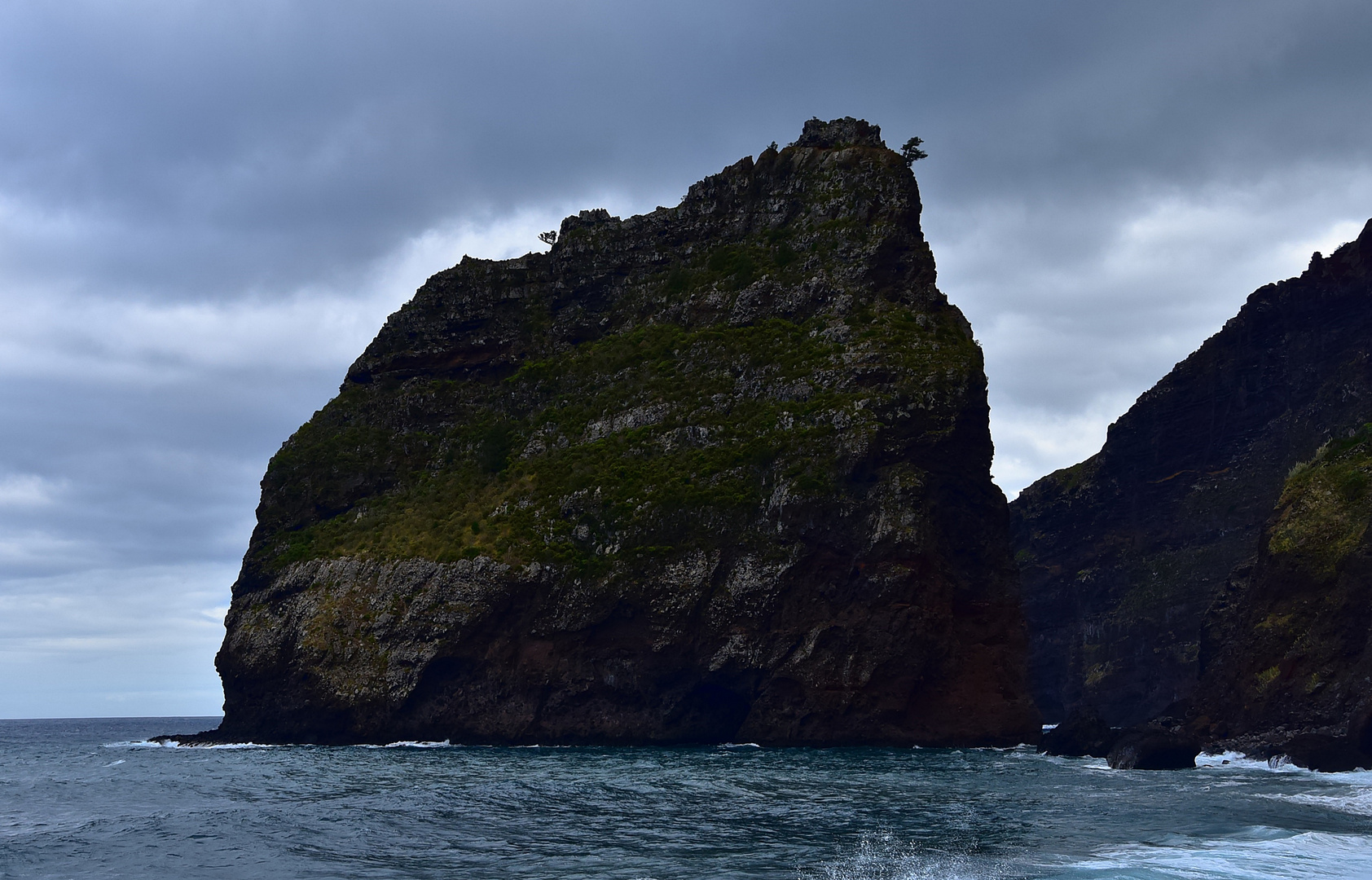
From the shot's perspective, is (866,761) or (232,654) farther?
(232,654)

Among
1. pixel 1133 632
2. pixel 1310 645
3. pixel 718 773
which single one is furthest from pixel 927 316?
pixel 1133 632

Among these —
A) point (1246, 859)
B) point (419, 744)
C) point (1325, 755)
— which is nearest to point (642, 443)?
point (419, 744)

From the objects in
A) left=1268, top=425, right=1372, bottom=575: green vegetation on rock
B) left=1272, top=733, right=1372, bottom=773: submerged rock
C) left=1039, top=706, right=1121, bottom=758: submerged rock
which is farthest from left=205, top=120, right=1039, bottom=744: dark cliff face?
left=1272, top=733, right=1372, bottom=773: submerged rock

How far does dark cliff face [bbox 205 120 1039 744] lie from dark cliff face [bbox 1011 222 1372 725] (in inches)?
1701

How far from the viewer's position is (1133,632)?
385 ft

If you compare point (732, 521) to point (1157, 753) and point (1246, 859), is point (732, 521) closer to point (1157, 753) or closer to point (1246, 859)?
point (1157, 753)

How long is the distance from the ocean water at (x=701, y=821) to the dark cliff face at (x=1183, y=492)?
65.0 meters

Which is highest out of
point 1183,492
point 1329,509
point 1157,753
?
point 1183,492

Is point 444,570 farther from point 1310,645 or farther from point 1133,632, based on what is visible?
point 1133,632

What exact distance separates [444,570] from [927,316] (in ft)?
135

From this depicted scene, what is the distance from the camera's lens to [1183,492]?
120938mm

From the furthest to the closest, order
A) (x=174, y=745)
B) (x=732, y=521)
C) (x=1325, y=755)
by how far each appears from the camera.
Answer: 1. (x=174, y=745)
2. (x=732, y=521)
3. (x=1325, y=755)

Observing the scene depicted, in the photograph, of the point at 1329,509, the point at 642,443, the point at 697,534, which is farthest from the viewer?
the point at 642,443

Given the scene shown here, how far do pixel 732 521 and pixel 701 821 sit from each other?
1565 inches
